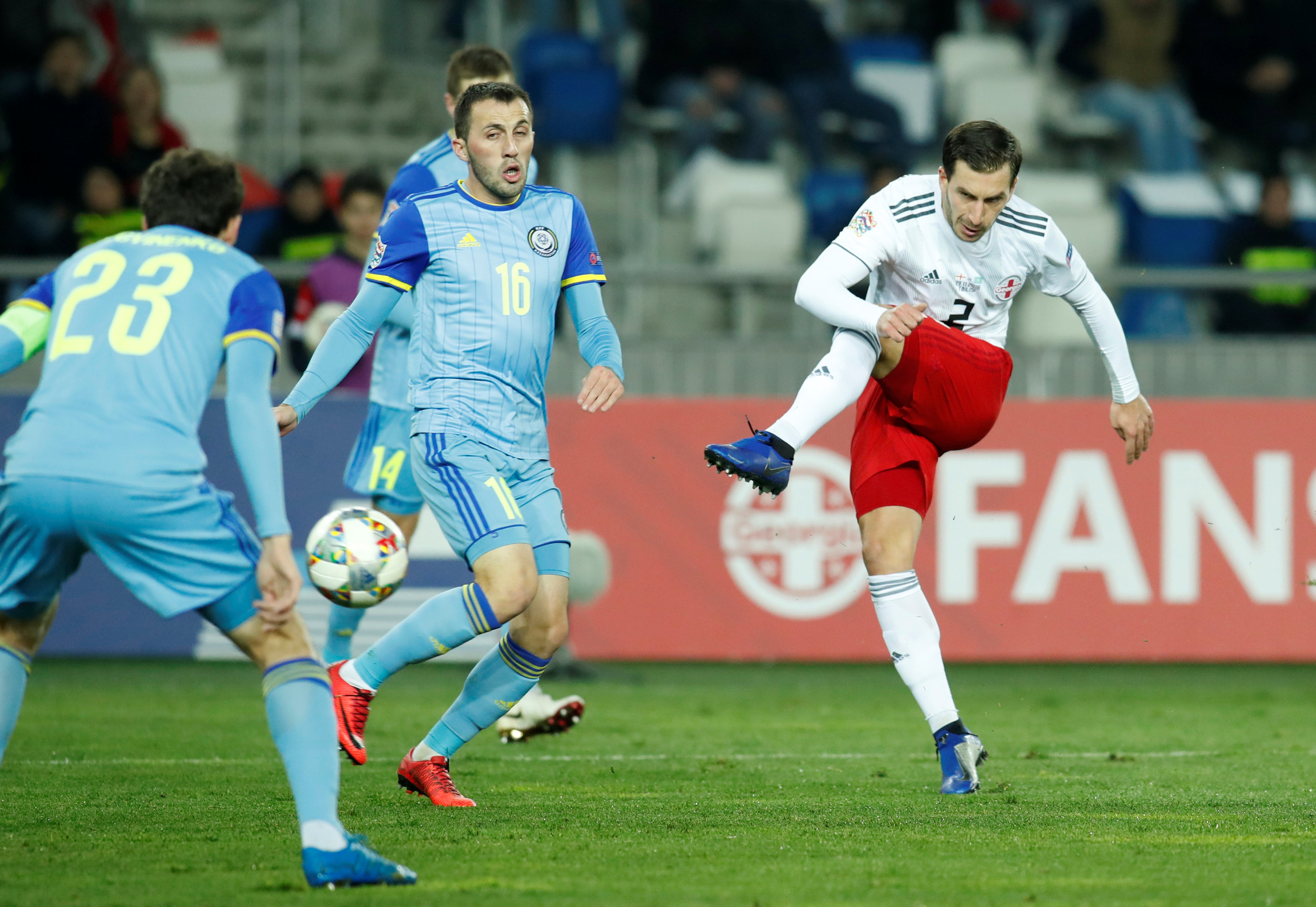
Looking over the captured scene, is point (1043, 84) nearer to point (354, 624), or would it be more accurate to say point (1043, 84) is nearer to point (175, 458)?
point (354, 624)

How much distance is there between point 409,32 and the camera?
16.7 meters

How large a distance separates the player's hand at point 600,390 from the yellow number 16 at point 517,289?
353 millimetres

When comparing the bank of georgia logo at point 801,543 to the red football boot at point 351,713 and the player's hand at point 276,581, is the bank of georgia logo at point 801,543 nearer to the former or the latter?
the red football boot at point 351,713

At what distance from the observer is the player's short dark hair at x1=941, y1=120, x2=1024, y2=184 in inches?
225

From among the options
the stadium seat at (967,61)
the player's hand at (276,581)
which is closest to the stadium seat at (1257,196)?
the stadium seat at (967,61)

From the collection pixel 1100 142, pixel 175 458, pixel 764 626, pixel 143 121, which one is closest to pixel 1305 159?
pixel 1100 142

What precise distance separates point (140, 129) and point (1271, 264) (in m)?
8.15

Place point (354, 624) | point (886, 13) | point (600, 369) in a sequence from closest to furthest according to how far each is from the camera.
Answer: point (600, 369), point (354, 624), point (886, 13)

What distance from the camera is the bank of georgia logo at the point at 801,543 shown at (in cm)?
1007

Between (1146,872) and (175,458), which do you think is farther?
(1146,872)

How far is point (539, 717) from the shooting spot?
721 cm

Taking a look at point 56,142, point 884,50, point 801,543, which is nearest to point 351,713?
point 801,543

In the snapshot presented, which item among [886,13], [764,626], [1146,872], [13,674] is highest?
[886,13]

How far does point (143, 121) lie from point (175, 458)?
933 cm
